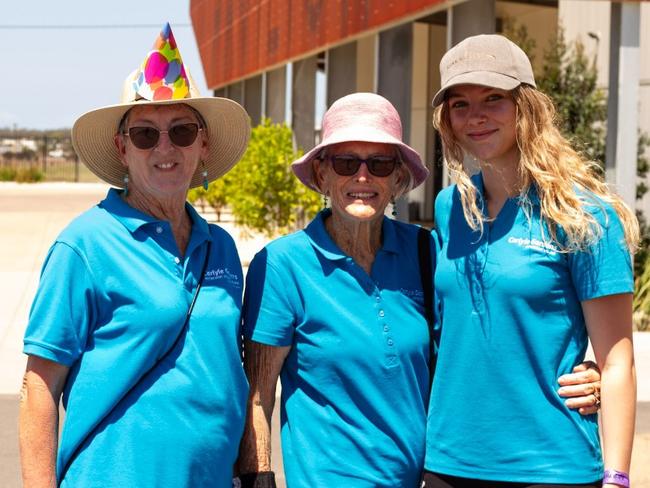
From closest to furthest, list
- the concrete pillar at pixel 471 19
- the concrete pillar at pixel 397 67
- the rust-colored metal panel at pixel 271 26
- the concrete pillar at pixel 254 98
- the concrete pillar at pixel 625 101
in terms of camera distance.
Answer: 1. the concrete pillar at pixel 625 101
2. the concrete pillar at pixel 471 19
3. the concrete pillar at pixel 397 67
4. the rust-colored metal panel at pixel 271 26
5. the concrete pillar at pixel 254 98

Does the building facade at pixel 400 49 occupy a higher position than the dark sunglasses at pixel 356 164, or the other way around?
the building facade at pixel 400 49

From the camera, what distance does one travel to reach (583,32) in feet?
49.5

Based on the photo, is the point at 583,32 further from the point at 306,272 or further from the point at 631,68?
the point at 306,272

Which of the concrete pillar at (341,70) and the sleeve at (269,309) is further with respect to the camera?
the concrete pillar at (341,70)

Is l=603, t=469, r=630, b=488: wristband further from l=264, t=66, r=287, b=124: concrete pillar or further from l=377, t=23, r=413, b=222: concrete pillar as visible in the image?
l=264, t=66, r=287, b=124: concrete pillar

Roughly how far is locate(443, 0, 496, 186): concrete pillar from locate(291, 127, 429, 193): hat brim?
8.45 metres

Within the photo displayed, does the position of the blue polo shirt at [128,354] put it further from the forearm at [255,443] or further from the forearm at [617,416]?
the forearm at [617,416]

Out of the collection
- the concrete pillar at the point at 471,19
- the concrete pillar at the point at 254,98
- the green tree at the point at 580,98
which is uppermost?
the concrete pillar at the point at 254,98

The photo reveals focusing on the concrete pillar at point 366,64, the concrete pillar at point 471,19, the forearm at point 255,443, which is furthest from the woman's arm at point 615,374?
the concrete pillar at point 366,64

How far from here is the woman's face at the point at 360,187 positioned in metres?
2.99

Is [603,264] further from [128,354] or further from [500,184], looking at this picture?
[128,354]

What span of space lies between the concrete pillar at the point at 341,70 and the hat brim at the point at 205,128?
49.7 ft

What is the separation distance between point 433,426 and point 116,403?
3.11 ft

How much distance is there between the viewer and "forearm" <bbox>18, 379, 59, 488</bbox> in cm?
253
